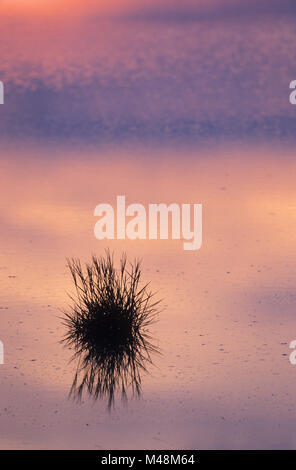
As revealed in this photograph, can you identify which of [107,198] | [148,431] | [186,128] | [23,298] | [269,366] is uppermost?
[186,128]

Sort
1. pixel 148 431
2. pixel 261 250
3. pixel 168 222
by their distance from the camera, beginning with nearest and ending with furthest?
pixel 148 431 < pixel 261 250 < pixel 168 222

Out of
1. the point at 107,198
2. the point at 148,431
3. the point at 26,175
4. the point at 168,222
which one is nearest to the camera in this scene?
the point at 148,431

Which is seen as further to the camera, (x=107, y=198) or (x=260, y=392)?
(x=107, y=198)

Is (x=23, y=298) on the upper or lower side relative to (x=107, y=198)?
lower

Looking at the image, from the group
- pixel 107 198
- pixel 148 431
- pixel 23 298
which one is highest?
pixel 107 198

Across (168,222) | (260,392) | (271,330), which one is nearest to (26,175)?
(168,222)

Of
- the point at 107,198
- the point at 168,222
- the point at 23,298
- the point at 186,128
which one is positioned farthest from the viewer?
the point at 186,128

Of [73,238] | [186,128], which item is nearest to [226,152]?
[186,128]

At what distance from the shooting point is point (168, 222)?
28.6 ft

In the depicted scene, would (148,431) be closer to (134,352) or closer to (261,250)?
(134,352)

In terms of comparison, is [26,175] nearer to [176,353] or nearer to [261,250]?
[261,250]

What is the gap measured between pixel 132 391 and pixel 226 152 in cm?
663

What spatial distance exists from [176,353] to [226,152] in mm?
6179

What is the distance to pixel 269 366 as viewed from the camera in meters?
5.68
